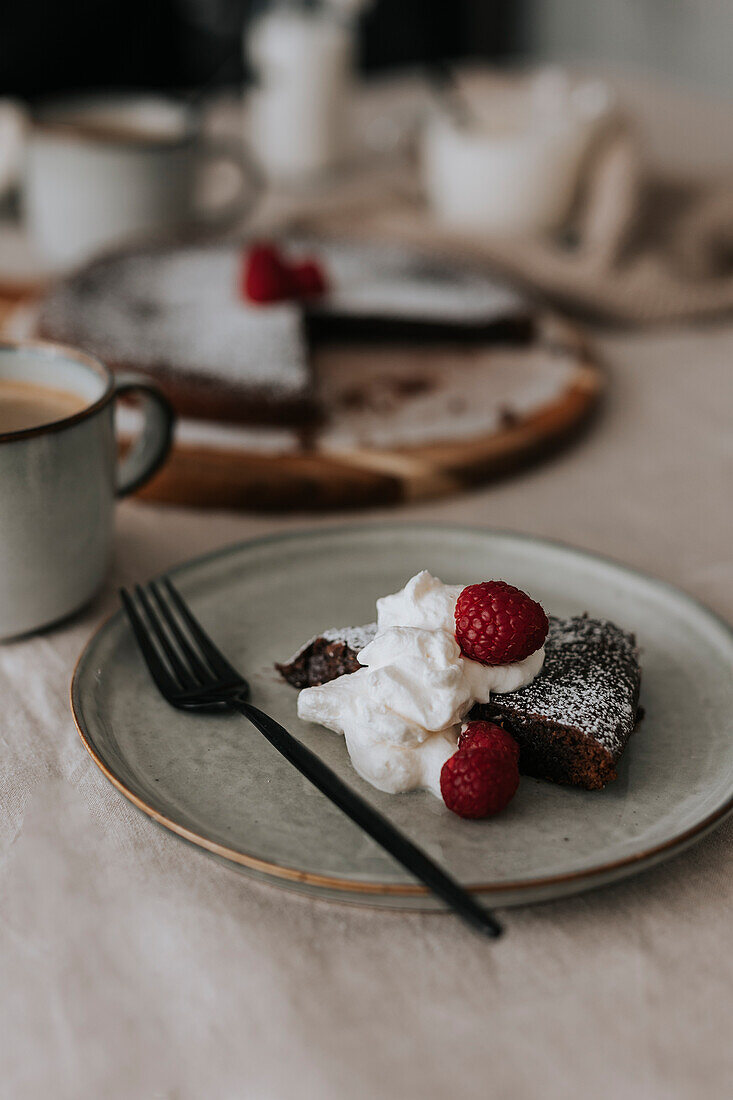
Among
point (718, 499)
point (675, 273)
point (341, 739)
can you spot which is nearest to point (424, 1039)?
Result: point (341, 739)

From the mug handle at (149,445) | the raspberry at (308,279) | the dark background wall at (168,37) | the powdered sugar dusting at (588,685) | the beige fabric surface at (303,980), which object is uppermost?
the dark background wall at (168,37)

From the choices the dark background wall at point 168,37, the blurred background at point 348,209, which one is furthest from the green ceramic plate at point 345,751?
the dark background wall at point 168,37

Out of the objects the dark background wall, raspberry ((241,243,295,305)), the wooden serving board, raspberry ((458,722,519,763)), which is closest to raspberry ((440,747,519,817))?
raspberry ((458,722,519,763))

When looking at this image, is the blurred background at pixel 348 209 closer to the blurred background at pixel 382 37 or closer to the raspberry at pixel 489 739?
the raspberry at pixel 489 739

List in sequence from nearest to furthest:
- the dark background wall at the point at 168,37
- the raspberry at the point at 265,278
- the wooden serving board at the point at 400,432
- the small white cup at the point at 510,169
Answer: the wooden serving board at the point at 400,432 < the raspberry at the point at 265,278 < the small white cup at the point at 510,169 < the dark background wall at the point at 168,37

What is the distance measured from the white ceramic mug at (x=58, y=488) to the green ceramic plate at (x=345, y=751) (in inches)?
3.6

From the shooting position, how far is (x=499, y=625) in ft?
2.56

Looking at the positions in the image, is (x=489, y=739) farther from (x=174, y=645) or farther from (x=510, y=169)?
(x=510, y=169)

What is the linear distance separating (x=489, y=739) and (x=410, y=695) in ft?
0.22

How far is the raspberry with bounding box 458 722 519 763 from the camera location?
2.44 ft

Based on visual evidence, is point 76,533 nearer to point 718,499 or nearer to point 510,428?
point 510,428

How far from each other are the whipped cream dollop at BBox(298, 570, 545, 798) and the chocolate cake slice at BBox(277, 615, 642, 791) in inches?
0.8

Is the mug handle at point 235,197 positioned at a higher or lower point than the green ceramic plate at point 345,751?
higher

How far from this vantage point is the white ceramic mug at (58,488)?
910 mm
